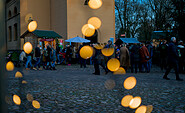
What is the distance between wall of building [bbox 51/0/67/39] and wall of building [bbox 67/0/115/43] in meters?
0.72

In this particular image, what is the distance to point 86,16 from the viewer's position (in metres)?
26.4

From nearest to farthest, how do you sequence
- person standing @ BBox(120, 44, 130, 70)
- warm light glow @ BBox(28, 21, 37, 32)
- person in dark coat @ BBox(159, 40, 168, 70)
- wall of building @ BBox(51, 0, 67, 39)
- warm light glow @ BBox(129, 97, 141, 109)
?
warm light glow @ BBox(129, 97, 141, 109), person standing @ BBox(120, 44, 130, 70), person in dark coat @ BBox(159, 40, 168, 70), warm light glow @ BBox(28, 21, 37, 32), wall of building @ BBox(51, 0, 67, 39)

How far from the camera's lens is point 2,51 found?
1202mm

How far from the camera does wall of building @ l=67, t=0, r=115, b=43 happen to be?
25.4 m

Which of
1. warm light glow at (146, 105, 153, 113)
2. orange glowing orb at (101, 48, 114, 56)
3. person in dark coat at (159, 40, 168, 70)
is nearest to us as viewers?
warm light glow at (146, 105, 153, 113)

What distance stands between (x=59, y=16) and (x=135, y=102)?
23.5 metres

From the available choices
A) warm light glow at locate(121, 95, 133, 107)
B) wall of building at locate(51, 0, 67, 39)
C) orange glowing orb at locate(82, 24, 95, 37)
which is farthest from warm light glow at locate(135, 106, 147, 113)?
orange glowing orb at locate(82, 24, 95, 37)

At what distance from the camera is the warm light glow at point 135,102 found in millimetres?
4684

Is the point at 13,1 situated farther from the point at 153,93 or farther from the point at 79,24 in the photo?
the point at 153,93

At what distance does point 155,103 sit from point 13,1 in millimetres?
29178

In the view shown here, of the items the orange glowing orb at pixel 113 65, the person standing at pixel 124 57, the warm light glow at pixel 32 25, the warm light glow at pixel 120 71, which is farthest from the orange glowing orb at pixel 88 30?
the person standing at pixel 124 57

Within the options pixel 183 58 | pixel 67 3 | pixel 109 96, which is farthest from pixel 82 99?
pixel 67 3

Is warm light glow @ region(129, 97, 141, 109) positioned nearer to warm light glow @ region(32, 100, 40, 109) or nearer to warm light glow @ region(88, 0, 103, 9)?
warm light glow @ region(32, 100, 40, 109)

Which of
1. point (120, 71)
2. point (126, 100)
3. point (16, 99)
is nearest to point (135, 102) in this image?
point (126, 100)
